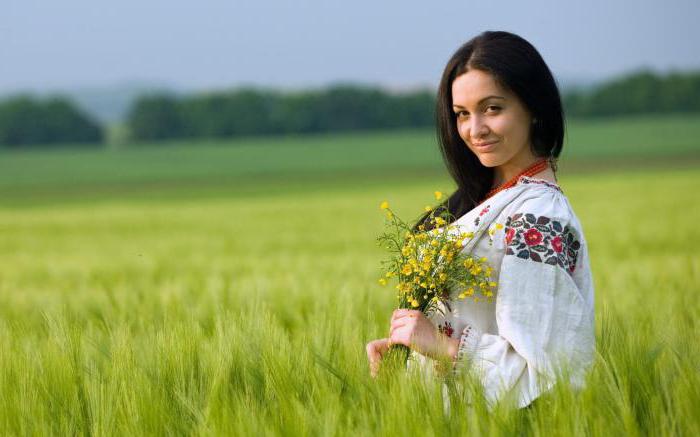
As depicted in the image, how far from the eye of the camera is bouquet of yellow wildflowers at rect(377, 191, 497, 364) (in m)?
2.11

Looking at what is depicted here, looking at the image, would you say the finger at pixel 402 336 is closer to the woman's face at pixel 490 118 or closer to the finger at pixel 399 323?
the finger at pixel 399 323

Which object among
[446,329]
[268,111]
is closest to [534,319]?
[446,329]

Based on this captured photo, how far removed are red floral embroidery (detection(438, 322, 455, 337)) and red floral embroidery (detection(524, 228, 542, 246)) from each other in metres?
0.34

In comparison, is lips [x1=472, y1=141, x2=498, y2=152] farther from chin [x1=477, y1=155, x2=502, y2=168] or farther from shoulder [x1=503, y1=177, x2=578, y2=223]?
shoulder [x1=503, y1=177, x2=578, y2=223]

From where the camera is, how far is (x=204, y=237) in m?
11.6

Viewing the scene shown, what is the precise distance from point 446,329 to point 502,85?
677mm

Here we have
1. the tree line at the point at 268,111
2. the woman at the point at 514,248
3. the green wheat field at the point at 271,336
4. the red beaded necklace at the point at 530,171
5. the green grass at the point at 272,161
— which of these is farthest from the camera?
the tree line at the point at 268,111

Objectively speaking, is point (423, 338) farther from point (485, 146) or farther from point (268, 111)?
point (268, 111)

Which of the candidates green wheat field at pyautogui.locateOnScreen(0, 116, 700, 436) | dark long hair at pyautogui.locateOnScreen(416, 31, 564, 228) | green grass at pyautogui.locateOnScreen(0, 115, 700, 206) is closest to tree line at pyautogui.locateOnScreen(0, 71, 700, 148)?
green grass at pyautogui.locateOnScreen(0, 115, 700, 206)

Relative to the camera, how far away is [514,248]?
2.09 meters

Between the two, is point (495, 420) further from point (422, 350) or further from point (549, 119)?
point (549, 119)

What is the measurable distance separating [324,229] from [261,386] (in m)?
10.4

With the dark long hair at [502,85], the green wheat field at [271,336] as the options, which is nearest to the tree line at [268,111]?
the green wheat field at [271,336]

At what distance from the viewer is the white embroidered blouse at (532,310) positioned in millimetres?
2053
